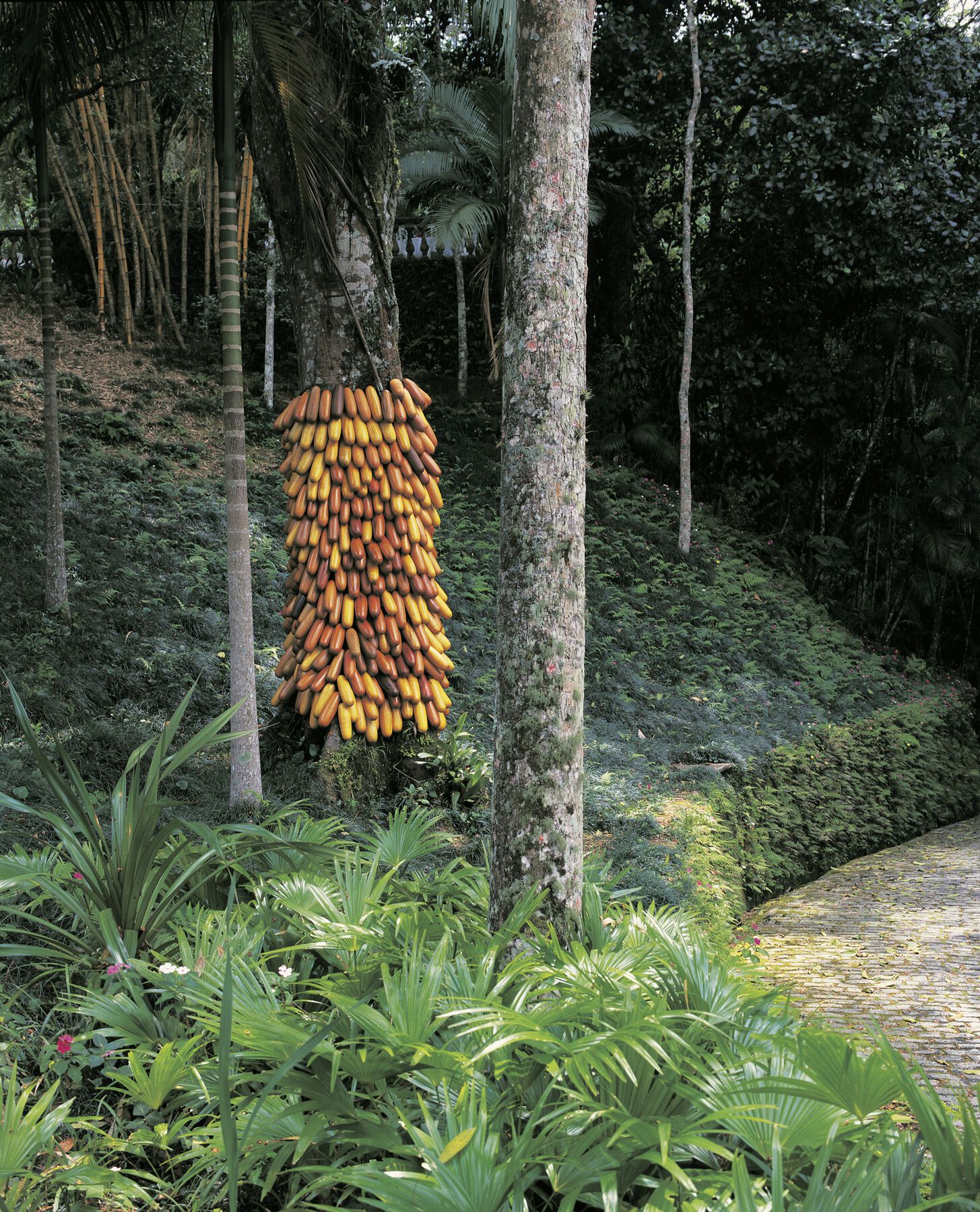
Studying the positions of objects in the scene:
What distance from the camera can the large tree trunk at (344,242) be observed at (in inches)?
180

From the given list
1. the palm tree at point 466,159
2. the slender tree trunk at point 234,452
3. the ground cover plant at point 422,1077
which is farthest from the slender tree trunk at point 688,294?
the ground cover plant at point 422,1077

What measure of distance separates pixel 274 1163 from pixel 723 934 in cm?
291

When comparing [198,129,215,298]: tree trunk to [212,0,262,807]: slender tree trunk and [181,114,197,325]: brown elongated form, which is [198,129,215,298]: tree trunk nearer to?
[181,114,197,325]: brown elongated form

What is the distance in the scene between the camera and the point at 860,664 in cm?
1074

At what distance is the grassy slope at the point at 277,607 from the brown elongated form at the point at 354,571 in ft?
1.41

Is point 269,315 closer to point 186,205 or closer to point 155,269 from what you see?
point 155,269

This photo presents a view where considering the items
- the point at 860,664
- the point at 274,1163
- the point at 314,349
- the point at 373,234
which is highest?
the point at 373,234

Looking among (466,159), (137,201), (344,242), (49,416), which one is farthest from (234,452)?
(137,201)

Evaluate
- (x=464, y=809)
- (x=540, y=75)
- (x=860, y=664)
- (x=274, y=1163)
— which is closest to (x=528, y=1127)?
(x=274, y=1163)

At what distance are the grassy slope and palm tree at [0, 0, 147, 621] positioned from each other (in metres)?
0.41

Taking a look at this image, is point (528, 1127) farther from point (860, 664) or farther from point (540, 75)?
point (860, 664)

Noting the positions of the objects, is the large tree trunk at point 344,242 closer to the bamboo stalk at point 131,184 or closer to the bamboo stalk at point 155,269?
the bamboo stalk at point 155,269

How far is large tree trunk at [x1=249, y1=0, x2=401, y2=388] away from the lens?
4.57 metres

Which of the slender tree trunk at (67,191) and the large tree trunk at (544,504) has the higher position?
the slender tree trunk at (67,191)
